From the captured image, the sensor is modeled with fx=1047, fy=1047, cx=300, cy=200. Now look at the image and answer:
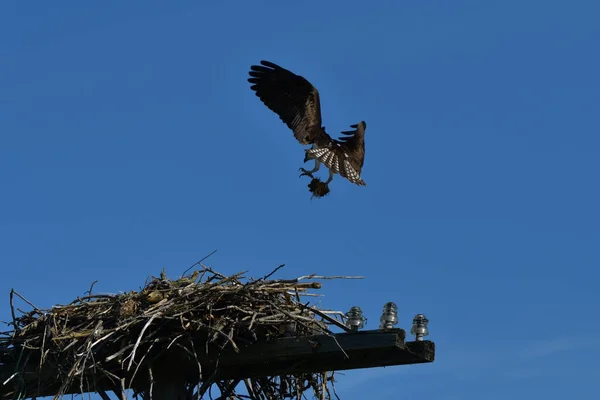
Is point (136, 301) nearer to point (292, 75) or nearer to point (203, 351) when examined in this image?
point (203, 351)

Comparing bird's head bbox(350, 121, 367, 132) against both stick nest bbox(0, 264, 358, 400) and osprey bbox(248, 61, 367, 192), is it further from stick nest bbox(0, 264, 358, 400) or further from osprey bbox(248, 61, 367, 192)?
stick nest bbox(0, 264, 358, 400)

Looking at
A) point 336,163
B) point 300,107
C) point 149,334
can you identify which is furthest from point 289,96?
point 149,334

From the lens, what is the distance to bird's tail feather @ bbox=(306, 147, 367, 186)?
8875 mm

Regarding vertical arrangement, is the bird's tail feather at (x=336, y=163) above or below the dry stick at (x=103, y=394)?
above

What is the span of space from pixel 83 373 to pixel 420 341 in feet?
6.54

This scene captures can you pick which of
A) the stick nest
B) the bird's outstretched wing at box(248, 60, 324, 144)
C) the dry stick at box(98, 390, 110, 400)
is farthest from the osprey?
the dry stick at box(98, 390, 110, 400)

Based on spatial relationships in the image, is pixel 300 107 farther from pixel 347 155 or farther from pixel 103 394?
pixel 103 394

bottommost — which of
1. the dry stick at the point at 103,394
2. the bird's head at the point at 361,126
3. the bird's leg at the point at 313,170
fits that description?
the dry stick at the point at 103,394

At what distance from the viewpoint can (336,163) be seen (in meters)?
8.94

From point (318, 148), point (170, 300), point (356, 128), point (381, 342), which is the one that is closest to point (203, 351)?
point (170, 300)

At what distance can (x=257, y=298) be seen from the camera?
6.64 metres

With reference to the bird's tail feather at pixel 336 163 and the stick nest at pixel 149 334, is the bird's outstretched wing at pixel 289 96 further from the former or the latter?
the stick nest at pixel 149 334

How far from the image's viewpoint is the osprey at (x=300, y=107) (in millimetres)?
9070

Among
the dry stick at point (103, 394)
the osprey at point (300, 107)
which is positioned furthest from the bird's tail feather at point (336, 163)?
the dry stick at point (103, 394)
